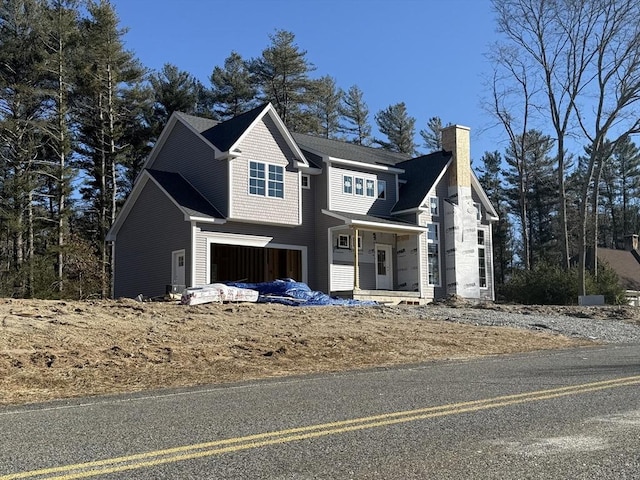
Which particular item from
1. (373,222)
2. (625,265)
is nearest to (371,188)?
(373,222)

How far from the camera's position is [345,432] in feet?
19.0

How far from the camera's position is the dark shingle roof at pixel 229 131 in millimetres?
24453

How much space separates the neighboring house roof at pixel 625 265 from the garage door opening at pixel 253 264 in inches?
1031

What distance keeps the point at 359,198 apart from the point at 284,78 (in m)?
21.8

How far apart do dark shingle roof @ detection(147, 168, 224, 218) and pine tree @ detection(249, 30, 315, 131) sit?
21.5 meters

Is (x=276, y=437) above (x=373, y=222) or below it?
below

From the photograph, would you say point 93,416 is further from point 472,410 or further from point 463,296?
point 463,296

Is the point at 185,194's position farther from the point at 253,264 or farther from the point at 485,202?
the point at 485,202

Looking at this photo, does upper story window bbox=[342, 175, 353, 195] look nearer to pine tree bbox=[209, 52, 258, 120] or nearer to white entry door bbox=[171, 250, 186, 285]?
white entry door bbox=[171, 250, 186, 285]

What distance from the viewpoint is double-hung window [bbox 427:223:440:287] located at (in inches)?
1145

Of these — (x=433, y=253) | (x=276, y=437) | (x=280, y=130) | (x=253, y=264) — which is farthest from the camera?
(x=433, y=253)

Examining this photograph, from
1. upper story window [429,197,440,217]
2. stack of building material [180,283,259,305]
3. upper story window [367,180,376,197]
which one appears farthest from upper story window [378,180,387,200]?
stack of building material [180,283,259,305]

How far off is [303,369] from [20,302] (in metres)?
6.68

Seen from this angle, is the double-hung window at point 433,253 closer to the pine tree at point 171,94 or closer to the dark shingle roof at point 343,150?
the dark shingle roof at point 343,150
